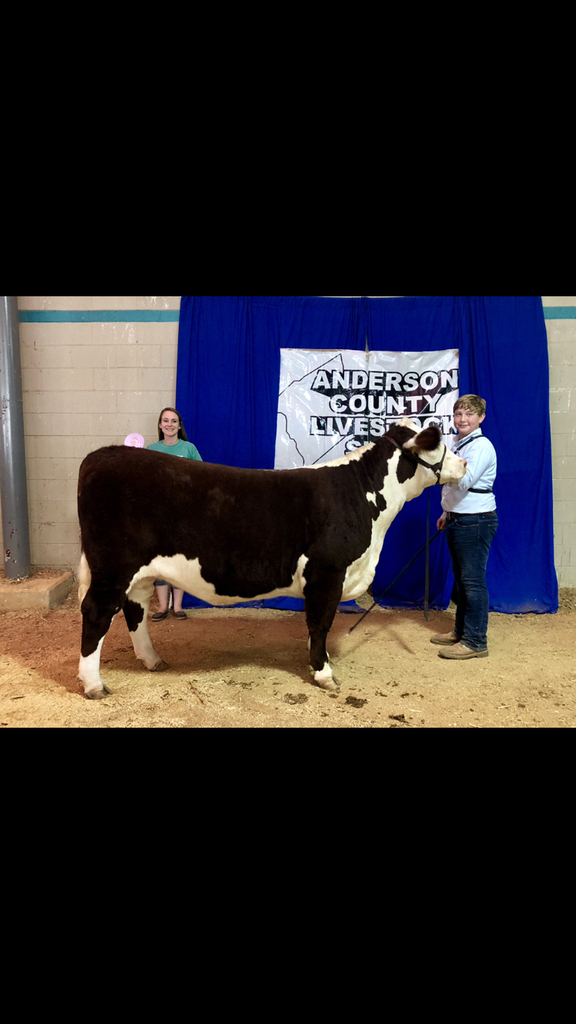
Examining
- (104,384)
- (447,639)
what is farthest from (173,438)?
(447,639)

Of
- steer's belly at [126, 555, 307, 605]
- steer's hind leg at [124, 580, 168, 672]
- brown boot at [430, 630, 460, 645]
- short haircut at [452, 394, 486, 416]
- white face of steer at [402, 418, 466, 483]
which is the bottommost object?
brown boot at [430, 630, 460, 645]

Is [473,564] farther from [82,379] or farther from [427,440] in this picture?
[82,379]

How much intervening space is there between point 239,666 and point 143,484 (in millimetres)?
1529

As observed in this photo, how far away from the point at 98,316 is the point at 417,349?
121 inches

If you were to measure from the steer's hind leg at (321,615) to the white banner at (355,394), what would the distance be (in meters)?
1.90

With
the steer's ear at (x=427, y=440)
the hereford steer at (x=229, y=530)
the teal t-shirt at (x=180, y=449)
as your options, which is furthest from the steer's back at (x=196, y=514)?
the teal t-shirt at (x=180, y=449)

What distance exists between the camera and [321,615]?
3.58 metres

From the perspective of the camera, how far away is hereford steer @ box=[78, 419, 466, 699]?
10.6 feet

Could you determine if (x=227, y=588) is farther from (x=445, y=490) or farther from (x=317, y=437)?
(x=317, y=437)

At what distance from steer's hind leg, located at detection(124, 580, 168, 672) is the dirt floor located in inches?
3.4

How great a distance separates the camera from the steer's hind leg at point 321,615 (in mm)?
3545

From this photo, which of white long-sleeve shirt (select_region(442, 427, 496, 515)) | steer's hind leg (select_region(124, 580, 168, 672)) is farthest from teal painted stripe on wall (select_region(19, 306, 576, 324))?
steer's hind leg (select_region(124, 580, 168, 672))

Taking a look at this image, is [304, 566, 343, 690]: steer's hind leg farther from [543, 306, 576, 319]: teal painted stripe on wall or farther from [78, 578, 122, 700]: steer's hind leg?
[543, 306, 576, 319]: teal painted stripe on wall

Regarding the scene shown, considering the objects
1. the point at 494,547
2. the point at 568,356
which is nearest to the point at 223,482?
the point at 494,547
